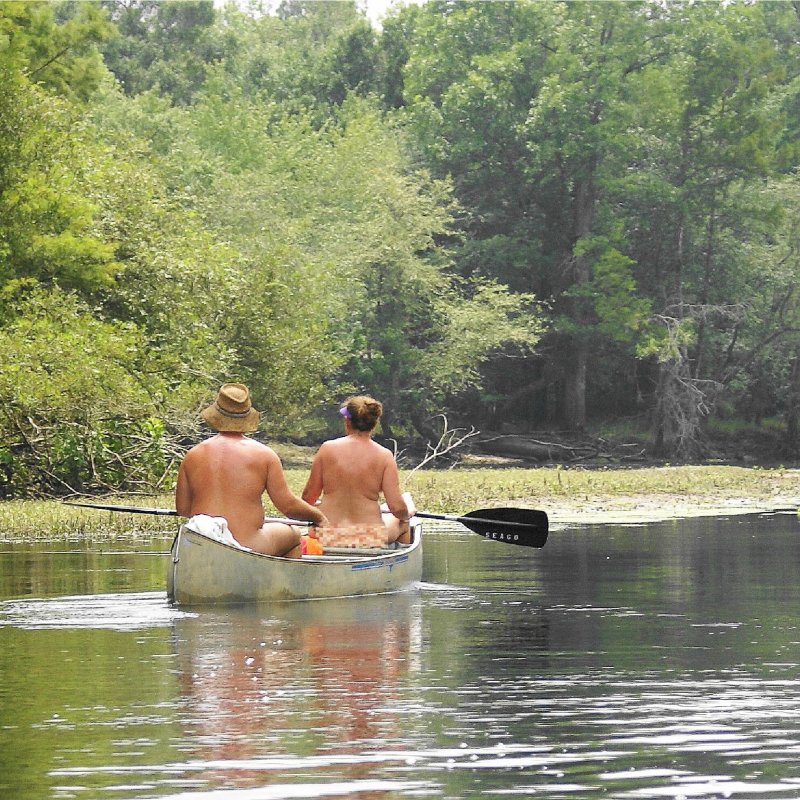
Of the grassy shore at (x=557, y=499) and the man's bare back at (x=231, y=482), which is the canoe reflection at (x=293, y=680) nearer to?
the man's bare back at (x=231, y=482)

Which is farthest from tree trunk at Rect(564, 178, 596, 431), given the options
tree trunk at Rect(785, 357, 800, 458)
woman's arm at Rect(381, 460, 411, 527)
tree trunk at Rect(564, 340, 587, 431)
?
woman's arm at Rect(381, 460, 411, 527)

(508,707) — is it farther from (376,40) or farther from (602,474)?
(376,40)

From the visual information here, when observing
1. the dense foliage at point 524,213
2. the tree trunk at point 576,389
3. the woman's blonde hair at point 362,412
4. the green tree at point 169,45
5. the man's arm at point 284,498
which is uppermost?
the green tree at point 169,45

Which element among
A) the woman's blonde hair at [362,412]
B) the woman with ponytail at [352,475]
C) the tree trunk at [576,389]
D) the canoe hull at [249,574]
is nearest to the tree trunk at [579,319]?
the tree trunk at [576,389]

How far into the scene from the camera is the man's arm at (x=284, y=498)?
589 inches

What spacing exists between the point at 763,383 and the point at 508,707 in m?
54.1

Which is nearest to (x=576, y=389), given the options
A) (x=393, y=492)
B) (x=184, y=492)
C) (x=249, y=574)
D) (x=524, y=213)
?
(x=524, y=213)

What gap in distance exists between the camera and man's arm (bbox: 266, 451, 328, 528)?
49.1 ft

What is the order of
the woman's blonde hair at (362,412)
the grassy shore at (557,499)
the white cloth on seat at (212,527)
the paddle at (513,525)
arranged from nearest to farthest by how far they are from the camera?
the white cloth on seat at (212,527) → the woman's blonde hair at (362,412) → the paddle at (513,525) → the grassy shore at (557,499)

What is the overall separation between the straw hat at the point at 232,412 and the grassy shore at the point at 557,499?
29.4 feet

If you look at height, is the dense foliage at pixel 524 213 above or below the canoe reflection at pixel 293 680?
above

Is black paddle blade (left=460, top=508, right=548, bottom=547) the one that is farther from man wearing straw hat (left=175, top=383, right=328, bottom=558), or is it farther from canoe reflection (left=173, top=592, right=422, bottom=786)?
man wearing straw hat (left=175, top=383, right=328, bottom=558)

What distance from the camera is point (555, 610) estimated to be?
15.4 metres

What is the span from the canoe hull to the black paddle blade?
2188mm
